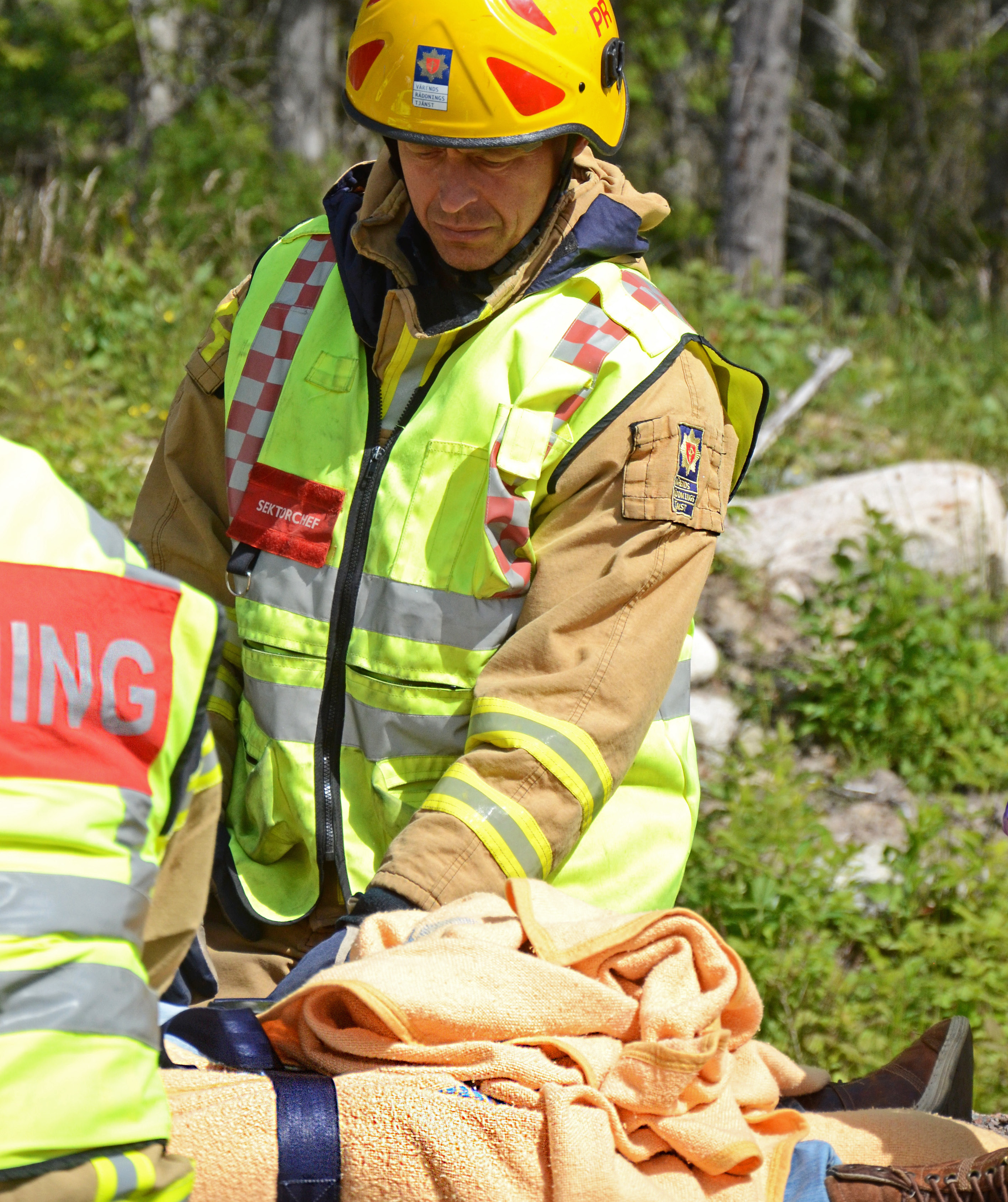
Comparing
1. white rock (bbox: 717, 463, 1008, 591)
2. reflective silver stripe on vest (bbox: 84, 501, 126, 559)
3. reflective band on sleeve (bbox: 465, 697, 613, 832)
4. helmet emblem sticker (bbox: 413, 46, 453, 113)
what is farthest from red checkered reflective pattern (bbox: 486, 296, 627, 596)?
white rock (bbox: 717, 463, 1008, 591)

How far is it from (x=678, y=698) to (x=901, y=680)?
2167mm

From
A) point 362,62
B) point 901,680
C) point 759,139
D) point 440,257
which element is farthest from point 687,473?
point 759,139

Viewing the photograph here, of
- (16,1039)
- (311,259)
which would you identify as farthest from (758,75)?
(16,1039)

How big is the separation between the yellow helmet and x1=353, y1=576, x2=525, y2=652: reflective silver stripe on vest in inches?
31.2

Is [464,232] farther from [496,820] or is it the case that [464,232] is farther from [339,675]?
[496,820]

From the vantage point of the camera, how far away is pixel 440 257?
7.79 feet

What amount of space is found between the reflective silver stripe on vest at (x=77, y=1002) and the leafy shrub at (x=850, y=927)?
2132 millimetres

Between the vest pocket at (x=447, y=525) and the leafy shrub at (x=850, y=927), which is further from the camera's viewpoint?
the leafy shrub at (x=850, y=927)

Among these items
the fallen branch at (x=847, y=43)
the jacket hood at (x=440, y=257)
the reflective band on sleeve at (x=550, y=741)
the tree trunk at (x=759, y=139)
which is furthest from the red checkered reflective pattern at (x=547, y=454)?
the fallen branch at (x=847, y=43)

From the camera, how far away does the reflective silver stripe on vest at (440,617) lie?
2.21m

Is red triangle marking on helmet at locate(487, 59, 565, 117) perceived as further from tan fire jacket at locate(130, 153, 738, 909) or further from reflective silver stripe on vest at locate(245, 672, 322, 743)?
reflective silver stripe on vest at locate(245, 672, 322, 743)

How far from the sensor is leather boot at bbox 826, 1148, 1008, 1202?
6.27 feet

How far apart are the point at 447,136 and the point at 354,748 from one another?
1092mm

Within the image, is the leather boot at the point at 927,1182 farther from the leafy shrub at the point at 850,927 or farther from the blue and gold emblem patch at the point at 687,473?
the blue and gold emblem patch at the point at 687,473
